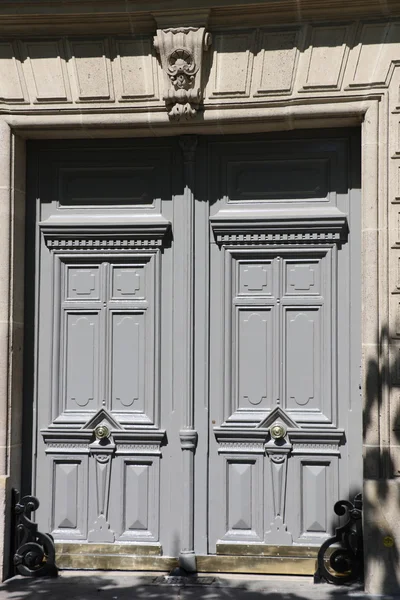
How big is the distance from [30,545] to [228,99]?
4.29 m

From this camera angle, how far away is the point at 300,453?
25.3ft

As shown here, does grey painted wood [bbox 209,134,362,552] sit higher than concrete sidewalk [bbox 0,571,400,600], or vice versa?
grey painted wood [bbox 209,134,362,552]

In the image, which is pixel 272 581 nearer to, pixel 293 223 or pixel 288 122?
pixel 293 223

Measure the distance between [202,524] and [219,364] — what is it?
141 centimetres

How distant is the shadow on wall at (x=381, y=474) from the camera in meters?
7.18

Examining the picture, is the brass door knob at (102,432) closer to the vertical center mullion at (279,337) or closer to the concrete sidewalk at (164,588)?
the concrete sidewalk at (164,588)

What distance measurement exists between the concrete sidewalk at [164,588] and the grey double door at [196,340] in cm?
28

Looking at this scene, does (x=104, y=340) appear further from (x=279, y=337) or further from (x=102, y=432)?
(x=279, y=337)

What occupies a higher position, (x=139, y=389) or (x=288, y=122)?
(x=288, y=122)

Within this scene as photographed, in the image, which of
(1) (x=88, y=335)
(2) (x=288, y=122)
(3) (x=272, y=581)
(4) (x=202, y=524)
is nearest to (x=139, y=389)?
(1) (x=88, y=335)

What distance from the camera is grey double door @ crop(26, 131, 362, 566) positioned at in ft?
25.3

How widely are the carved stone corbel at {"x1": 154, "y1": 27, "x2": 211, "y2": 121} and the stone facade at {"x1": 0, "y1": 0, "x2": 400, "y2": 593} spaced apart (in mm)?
12

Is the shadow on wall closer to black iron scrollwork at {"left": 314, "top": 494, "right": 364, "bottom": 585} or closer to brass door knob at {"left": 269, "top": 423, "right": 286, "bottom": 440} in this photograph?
black iron scrollwork at {"left": 314, "top": 494, "right": 364, "bottom": 585}

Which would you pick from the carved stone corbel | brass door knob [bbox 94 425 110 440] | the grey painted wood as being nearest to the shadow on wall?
the grey painted wood
